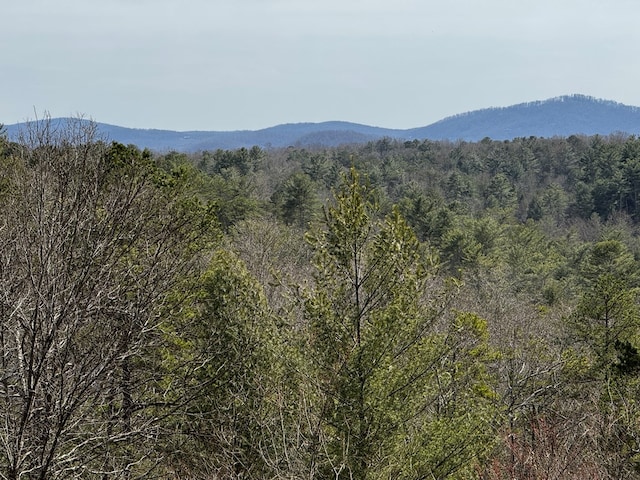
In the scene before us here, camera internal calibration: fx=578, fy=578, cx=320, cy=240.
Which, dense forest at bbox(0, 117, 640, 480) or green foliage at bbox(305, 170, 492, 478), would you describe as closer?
dense forest at bbox(0, 117, 640, 480)

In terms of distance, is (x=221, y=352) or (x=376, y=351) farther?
(x=221, y=352)

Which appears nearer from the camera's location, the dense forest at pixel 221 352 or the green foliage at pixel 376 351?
the dense forest at pixel 221 352

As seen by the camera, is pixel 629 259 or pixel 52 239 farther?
pixel 629 259

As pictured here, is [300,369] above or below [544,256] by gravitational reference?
above

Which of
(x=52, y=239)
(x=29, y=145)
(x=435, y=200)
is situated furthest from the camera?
(x=435, y=200)

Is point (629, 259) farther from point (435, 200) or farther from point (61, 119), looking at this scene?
point (61, 119)

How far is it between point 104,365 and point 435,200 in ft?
127

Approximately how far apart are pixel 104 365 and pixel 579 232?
55.6 m

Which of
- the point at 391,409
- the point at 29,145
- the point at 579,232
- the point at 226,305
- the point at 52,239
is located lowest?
the point at 579,232

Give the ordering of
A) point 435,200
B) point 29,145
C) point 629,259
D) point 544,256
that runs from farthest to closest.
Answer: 1. point 435,200
2. point 544,256
3. point 629,259
4. point 29,145

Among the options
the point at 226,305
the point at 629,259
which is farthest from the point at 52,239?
the point at 629,259

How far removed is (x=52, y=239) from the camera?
5383 mm

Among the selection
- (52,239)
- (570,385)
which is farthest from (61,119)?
(570,385)

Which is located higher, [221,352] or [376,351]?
[376,351]
